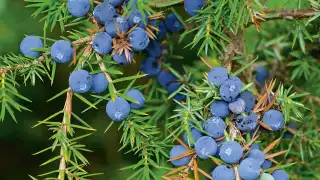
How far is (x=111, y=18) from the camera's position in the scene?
603mm

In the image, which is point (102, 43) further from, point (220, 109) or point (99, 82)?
point (220, 109)

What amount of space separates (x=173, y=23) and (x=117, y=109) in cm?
23

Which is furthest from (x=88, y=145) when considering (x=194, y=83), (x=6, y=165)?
(x=194, y=83)

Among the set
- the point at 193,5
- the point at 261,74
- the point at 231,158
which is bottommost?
the point at 261,74

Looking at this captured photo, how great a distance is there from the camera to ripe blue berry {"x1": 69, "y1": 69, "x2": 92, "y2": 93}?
573mm

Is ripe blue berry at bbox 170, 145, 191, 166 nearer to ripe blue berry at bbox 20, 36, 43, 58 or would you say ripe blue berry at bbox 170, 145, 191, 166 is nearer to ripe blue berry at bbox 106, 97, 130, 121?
ripe blue berry at bbox 106, 97, 130, 121

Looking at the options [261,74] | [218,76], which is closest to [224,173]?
[218,76]

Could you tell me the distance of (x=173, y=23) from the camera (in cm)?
77

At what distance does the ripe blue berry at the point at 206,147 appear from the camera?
0.57 meters

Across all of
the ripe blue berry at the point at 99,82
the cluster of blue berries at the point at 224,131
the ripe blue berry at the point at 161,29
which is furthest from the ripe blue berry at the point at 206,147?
the ripe blue berry at the point at 161,29

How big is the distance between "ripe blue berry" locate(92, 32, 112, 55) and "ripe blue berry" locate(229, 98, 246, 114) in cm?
16

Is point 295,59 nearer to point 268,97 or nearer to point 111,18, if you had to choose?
point 268,97

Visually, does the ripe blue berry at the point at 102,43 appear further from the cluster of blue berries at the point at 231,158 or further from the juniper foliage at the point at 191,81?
the cluster of blue berries at the point at 231,158

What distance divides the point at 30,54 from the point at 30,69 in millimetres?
19
